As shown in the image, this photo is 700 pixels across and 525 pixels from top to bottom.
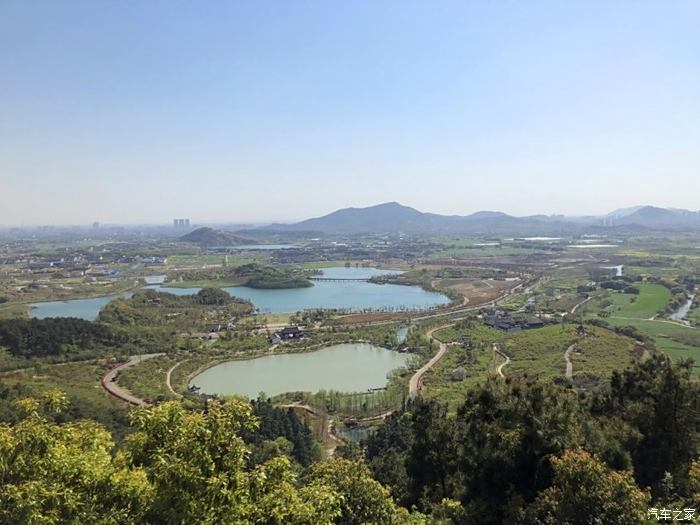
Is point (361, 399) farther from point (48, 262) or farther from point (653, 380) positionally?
point (48, 262)

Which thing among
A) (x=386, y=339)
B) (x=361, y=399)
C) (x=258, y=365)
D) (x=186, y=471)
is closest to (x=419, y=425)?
(x=186, y=471)

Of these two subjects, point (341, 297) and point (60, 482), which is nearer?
point (60, 482)

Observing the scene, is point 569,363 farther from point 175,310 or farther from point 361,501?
point 175,310

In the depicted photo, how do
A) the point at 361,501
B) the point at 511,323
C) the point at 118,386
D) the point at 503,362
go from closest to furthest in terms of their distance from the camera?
the point at 361,501, the point at 118,386, the point at 503,362, the point at 511,323

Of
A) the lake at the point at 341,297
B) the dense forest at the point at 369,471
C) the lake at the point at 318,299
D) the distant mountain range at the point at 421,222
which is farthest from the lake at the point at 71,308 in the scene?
the distant mountain range at the point at 421,222

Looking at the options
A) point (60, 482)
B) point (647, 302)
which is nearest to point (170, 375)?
point (60, 482)

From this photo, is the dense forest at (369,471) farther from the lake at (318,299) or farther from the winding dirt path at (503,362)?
the lake at (318,299)

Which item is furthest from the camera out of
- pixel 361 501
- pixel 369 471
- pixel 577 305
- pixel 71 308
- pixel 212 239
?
pixel 212 239

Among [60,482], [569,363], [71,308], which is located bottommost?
[71,308]
